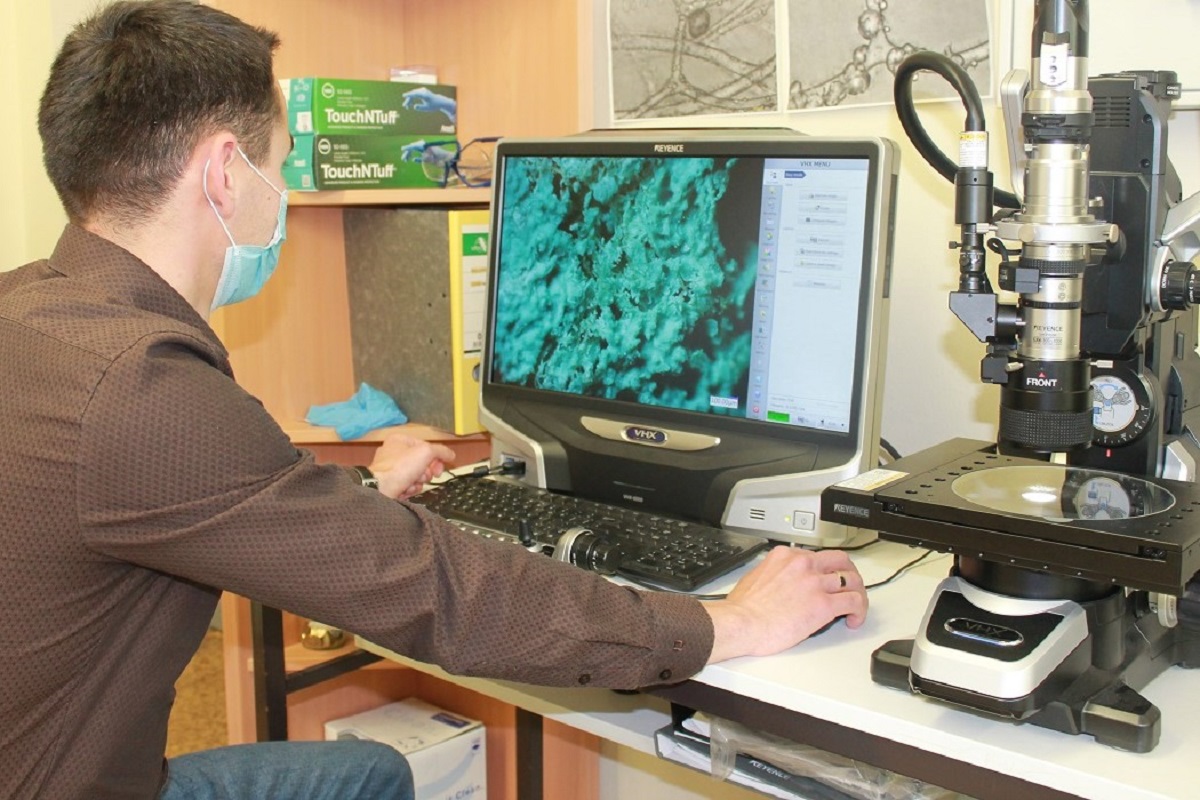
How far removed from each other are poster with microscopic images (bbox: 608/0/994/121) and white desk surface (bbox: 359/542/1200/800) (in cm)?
68

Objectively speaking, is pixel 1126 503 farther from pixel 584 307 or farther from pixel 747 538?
pixel 584 307

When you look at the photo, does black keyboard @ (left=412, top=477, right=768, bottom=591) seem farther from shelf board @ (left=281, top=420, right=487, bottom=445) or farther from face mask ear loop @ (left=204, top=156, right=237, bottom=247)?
face mask ear loop @ (left=204, top=156, right=237, bottom=247)

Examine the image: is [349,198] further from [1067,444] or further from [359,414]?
[1067,444]

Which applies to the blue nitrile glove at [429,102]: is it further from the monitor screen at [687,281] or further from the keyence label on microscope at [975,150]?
the keyence label on microscope at [975,150]

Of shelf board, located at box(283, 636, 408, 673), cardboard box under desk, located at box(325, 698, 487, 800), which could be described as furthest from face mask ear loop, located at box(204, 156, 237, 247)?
cardboard box under desk, located at box(325, 698, 487, 800)

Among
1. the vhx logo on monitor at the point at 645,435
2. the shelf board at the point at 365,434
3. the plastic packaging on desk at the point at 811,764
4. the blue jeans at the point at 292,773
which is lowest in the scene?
the blue jeans at the point at 292,773

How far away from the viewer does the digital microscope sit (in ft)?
3.27

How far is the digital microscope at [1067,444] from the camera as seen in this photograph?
1.00 m

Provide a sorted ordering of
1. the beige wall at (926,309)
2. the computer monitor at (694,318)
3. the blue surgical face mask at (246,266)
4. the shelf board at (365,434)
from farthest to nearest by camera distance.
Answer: the shelf board at (365,434) < the beige wall at (926,309) < the computer monitor at (694,318) < the blue surgical face mask at (246,266)

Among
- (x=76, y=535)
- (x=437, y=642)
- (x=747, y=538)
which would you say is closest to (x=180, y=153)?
(x=76, y=535)

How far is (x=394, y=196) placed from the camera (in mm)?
1890

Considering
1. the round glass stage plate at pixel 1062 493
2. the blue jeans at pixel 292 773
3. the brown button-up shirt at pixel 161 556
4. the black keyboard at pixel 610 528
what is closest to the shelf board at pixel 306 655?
the blue jeans at pixel 292 773

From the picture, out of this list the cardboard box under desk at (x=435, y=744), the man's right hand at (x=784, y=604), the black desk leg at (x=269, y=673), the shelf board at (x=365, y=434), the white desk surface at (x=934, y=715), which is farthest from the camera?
the cardboard box under desk at (x=435, y=744)

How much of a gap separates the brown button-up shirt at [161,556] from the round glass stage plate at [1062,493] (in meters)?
0.28
